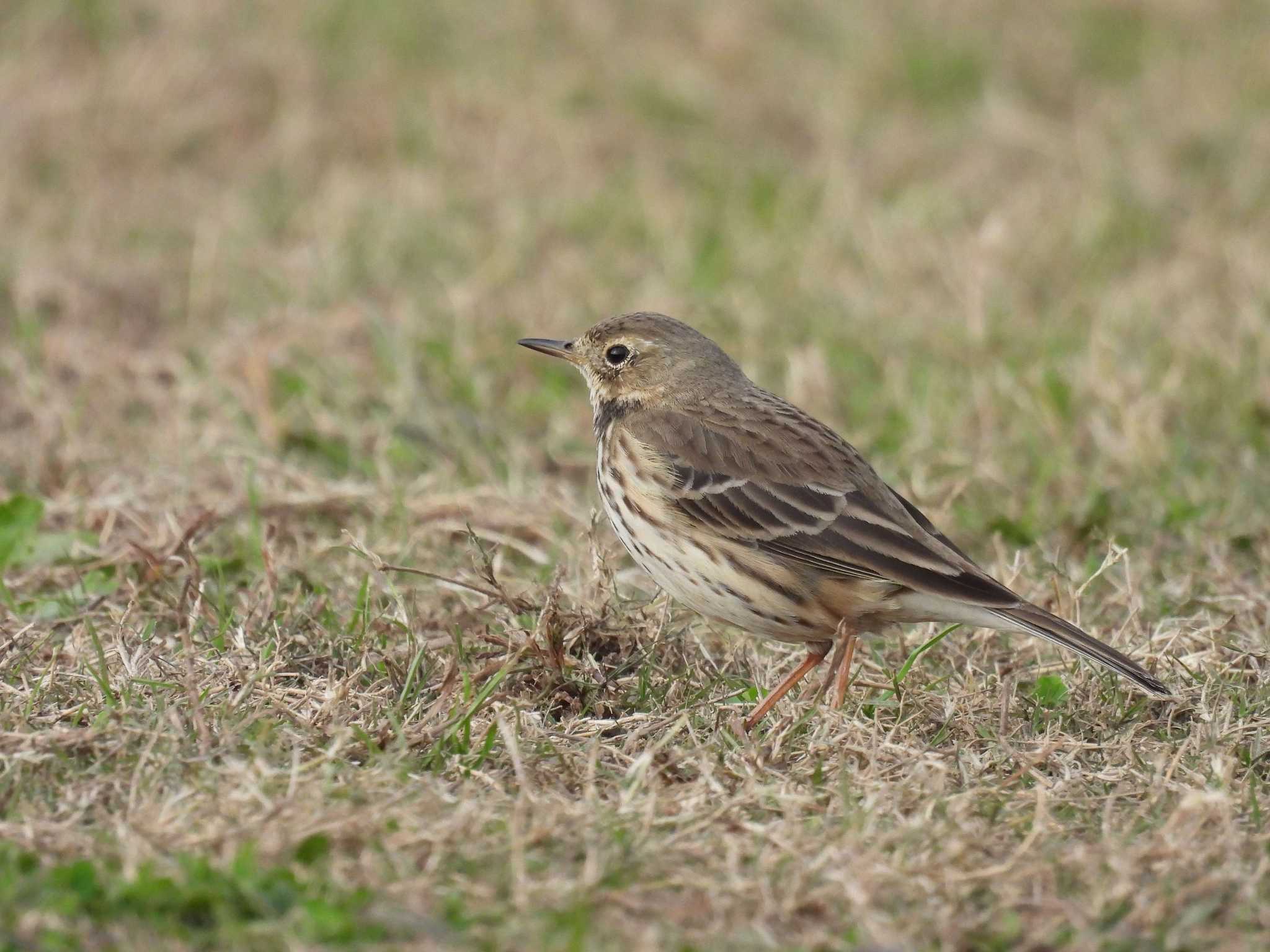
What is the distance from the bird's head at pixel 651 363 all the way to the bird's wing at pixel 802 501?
0.68 feet

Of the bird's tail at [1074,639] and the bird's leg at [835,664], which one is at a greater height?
the bird's tail at [1074,639]

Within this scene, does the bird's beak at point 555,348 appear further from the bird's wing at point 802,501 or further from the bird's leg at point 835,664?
the bird's leg at point 835,664

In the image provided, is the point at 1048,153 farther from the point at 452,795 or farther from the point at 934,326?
the point at 452,795

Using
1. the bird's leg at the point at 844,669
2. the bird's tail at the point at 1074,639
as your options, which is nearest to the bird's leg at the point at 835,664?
the bird's leg at the point at 844,669

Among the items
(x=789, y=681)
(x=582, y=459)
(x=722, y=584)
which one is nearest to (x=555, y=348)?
(x=722, y=584)

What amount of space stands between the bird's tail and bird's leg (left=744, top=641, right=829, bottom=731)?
1.88ft

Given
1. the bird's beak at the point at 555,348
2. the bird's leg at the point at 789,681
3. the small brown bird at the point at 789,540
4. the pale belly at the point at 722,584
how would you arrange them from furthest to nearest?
the bird's beak at the point at 555,348, the pale belly at the point at 722,584, the small brown bird at the point at 789,540, the bird's leg at the point at 789,681

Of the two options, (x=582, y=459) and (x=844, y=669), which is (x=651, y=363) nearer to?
(x=844, y=669)

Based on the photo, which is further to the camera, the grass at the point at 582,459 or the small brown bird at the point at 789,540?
the small brown bird at the point at 789,540

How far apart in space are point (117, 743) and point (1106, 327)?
227 inches

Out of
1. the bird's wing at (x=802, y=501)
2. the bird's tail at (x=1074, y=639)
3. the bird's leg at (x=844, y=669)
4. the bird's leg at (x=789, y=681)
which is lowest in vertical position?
the bird's leg at (x=789, y=681)

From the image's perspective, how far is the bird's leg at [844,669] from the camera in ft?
17.0

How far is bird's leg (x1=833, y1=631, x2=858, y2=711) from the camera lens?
5.18 metres

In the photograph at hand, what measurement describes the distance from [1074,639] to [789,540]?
864 mm
